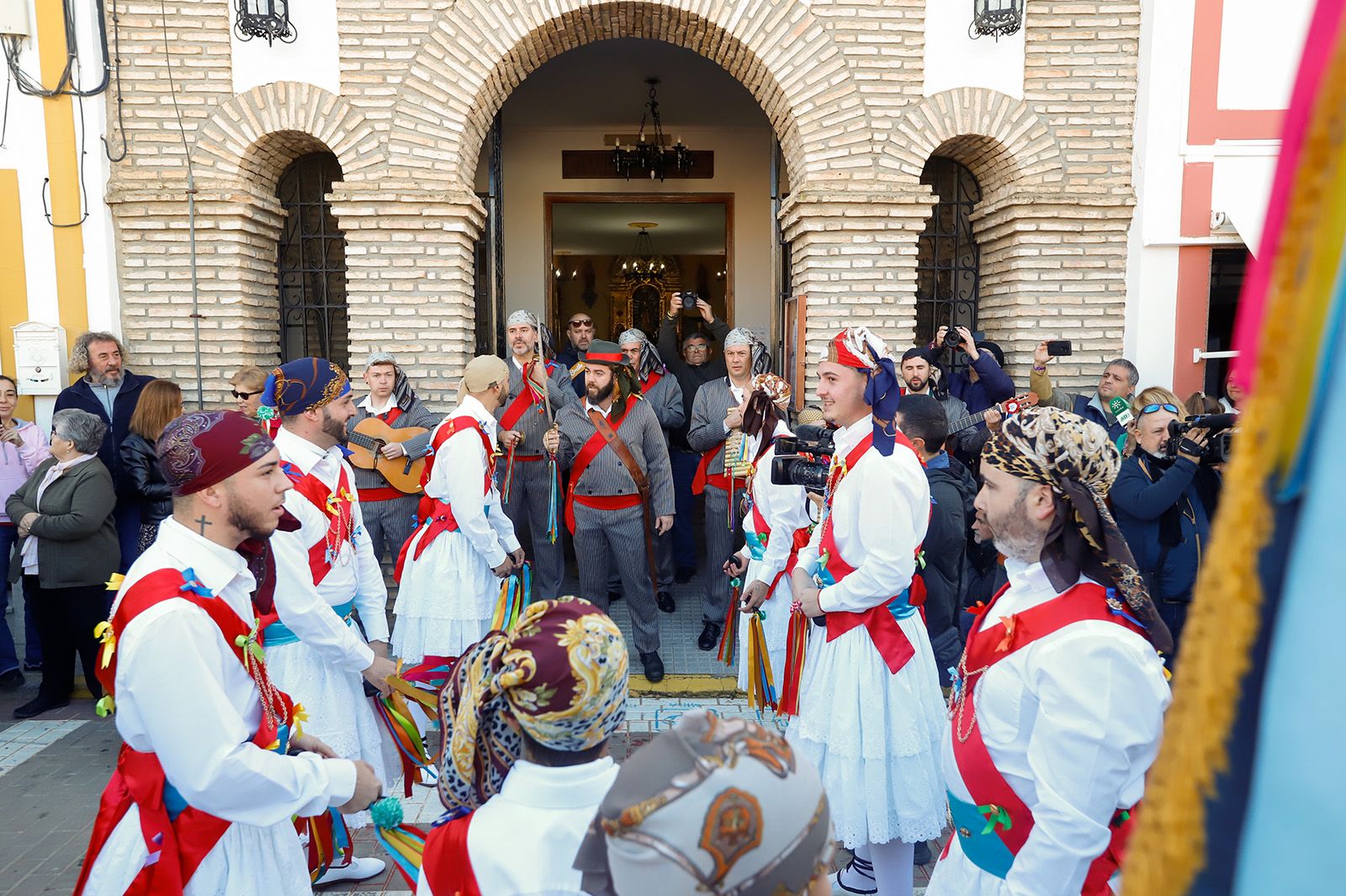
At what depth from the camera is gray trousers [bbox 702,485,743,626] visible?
670 centimetres

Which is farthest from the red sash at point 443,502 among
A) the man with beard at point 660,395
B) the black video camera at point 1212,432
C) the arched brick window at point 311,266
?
the black video camera at point 1212,432

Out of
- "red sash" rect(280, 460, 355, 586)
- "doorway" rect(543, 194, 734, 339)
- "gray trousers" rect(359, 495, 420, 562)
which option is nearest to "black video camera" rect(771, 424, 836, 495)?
"red sash" rect(280, 460, 355, 586)

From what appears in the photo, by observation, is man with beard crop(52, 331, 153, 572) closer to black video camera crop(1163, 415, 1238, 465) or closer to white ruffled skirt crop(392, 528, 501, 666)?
white ruffled skirt crop(392, 528, 501, 666)

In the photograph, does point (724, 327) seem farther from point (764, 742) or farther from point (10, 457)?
point (764, 742)

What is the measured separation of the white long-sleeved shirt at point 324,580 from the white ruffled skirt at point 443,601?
0.68 m

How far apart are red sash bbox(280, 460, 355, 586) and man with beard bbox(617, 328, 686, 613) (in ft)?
12.8

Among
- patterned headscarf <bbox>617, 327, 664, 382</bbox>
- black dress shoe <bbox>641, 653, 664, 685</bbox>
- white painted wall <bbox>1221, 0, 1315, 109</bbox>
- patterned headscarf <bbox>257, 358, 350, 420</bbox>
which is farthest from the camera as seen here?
Result: patterned headscarf <bbox>617, 327, 664, 382</bbox>

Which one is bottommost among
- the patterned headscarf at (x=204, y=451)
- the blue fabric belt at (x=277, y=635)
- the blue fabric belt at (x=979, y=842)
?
the blue fabric belt at (x=979, y=842)

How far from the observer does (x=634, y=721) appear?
5.33 meters

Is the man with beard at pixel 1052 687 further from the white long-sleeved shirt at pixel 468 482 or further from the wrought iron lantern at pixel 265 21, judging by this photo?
the wrought iron lantern at pixel 265 21

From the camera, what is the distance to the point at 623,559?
614 centimetres

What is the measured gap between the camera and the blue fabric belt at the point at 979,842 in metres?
2.06

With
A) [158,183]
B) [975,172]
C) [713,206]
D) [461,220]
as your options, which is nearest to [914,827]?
[461,220]

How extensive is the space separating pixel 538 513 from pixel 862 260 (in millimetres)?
3511
